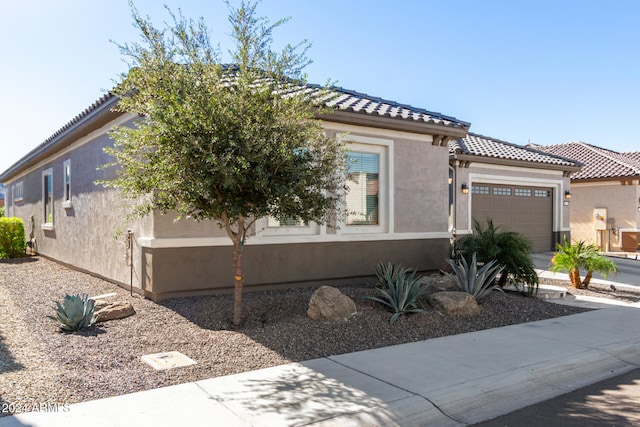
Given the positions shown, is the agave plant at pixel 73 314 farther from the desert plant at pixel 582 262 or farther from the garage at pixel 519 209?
the garage at pixel 519 209

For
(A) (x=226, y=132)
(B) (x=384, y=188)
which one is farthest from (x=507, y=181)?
(A) (x=226, y=132)

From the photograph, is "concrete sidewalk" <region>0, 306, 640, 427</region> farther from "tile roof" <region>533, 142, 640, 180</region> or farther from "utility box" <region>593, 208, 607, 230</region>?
"tile roof" <region>533, 142, 640, 180</region>

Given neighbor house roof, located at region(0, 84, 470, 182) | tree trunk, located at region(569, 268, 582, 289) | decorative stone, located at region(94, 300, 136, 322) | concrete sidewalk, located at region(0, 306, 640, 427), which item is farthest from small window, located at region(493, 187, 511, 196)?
decorative stone, located at region(94, 300, 136, 322)

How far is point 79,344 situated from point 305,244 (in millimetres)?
4576

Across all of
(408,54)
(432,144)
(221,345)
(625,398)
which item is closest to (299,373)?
(221,345)

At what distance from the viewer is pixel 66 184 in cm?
1391

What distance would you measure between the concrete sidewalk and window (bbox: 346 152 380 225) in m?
4.07

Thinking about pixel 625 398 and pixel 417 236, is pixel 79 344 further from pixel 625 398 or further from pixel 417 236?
pixel 417 236

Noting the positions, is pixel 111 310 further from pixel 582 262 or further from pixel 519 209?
pixel 519 209

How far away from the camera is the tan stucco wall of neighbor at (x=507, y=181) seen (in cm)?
1525

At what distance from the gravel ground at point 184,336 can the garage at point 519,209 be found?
21.8 feet

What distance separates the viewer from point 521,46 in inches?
575

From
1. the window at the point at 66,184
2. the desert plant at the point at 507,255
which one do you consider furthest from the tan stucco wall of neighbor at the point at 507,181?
the window at the point at 66,184

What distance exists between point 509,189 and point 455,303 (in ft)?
32.4
